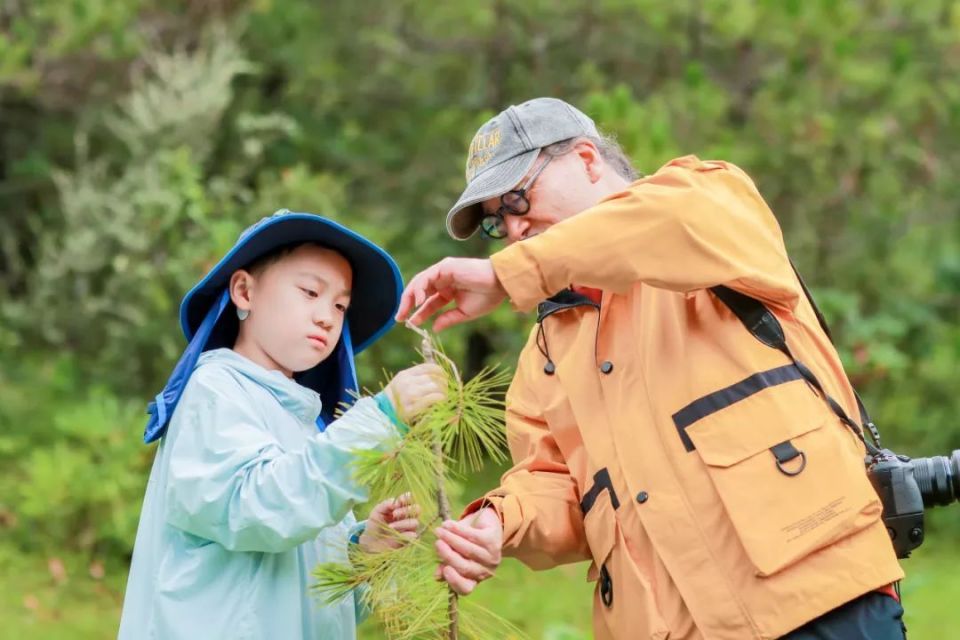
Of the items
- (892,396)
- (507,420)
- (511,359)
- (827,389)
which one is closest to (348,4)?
(511,359)

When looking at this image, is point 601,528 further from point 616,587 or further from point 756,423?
point 756,423

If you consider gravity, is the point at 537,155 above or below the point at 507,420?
above

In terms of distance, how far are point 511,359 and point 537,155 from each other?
400cm

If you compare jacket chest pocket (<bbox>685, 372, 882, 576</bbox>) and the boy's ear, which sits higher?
the boy's ear

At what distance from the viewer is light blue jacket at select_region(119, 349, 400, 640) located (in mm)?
2242

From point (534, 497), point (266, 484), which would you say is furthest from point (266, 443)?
point (534, 497)

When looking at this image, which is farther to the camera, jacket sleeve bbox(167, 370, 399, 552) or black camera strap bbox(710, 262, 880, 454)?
black camera strap bbox(710, 262, 880, 454)

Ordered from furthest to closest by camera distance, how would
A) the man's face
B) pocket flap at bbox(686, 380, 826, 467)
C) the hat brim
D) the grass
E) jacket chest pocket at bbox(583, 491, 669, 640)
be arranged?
the grass < the man's face < the hat brim < jacket chest pocket at bbox(583, 491, 669, 640) < pocket flap at bbox(686, 380, 826, 467)

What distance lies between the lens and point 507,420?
2.88m

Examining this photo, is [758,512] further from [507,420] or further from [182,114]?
[182,114]

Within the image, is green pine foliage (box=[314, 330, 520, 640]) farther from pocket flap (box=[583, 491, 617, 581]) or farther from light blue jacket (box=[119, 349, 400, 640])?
pocket flap (box=[583, 491, 617, 581])

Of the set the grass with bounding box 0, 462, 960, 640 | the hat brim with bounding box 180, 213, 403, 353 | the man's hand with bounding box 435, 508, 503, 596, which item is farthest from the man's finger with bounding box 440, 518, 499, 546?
the grass with bounding box 0, 462, 960, 640

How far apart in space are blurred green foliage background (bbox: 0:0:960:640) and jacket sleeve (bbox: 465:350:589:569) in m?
3.25

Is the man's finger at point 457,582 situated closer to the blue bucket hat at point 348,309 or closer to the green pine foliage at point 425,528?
the green pine foliage at point 425,528
